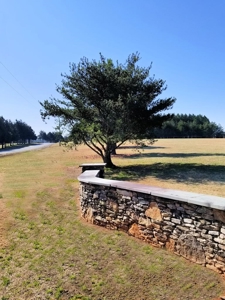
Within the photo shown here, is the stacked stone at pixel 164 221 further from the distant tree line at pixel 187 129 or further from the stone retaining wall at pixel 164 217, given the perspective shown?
the distant tree line at pixel 187 129

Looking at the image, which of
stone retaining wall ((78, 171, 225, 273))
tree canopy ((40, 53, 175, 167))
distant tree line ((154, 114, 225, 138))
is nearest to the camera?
stone retaining wall ((78, 171, 225, 273))

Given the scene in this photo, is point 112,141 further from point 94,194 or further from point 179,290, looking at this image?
point 179,290

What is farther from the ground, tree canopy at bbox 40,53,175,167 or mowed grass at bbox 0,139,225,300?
tree canopy at bbox 40,53,175,167

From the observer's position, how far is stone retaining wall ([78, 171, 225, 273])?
3928mm

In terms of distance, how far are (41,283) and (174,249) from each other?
95.5 inches

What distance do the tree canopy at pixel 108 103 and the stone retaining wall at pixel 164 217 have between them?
6815mm

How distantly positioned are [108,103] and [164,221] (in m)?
8.40

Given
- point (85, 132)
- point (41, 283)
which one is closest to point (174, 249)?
point (41, 283)

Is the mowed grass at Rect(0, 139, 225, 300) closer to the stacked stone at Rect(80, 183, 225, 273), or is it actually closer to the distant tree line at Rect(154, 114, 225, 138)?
the stacked stone at Rect(80, 183, 225, 273)

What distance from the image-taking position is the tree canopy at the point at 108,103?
500 inches

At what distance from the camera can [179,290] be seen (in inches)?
144

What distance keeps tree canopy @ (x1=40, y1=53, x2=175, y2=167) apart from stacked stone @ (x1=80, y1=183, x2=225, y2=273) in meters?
6.80

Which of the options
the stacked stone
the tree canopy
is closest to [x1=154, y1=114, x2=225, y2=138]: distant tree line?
the tree canopy

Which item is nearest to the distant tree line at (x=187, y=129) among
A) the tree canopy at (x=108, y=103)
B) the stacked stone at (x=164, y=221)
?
the tree canopy at (x=108, y=103)
